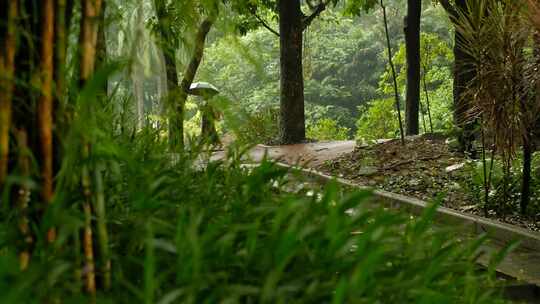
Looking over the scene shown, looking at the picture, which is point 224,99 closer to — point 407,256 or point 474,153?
point 407,256

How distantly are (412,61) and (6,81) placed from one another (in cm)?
1656

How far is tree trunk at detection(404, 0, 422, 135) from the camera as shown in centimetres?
1753

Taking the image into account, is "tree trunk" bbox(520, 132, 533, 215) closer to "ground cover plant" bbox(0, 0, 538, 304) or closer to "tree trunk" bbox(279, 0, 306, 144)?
"ground cover plant" bbox(0, 0, 538, 304)

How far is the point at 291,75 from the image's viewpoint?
59.0 feet

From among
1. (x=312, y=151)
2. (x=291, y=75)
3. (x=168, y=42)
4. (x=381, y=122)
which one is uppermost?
(x=291, y=75)

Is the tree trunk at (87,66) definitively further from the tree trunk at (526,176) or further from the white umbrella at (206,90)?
the tree trunk at (526,176)

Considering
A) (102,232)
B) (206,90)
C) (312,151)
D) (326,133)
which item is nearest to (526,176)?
(206,90)

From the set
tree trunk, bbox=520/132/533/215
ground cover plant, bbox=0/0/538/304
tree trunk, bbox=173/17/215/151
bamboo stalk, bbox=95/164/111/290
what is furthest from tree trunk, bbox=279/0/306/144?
bamboo stalk, bbox=95/164/111/290

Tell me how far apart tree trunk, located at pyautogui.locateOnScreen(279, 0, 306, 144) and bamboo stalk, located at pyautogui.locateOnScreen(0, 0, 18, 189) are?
51.6ft

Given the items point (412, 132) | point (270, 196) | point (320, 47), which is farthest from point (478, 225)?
point (320, 47)

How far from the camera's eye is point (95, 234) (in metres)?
2.21

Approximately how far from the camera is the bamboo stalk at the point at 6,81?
1.92m

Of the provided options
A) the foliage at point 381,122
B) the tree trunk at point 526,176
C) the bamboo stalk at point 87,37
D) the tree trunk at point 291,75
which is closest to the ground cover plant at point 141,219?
the bamboo stalk at point 87,37

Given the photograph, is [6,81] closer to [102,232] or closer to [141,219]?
[102,232]
